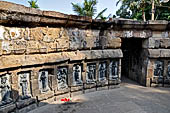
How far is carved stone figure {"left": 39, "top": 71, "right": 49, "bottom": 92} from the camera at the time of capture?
2.93 meters

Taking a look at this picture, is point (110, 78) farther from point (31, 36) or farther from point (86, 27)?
point (31, 36)

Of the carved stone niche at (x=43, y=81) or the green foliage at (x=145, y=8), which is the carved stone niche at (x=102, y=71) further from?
the green foliage at (x=145, y=8)

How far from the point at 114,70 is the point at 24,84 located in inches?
114

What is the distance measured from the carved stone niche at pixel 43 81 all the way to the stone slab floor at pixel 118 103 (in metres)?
0.43

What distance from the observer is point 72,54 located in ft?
10.9

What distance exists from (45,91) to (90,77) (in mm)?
1478

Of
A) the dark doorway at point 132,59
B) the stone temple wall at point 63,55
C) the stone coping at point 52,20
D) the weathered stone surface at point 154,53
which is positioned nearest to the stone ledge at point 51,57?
the stone temple wall at point 63,55

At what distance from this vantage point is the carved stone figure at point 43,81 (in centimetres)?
293

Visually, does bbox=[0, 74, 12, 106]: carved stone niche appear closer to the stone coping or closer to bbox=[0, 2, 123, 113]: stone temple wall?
bbox=[0, 2, 123, 113]: stone temple wall

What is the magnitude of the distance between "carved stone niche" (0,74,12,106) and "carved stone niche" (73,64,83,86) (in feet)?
5.48

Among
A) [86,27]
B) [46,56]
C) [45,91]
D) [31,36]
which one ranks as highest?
[86,27]

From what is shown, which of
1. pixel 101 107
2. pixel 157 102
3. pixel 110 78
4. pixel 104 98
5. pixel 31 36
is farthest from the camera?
pixel 110 78

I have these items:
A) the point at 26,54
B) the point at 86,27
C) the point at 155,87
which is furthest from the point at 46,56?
the point at 155,87

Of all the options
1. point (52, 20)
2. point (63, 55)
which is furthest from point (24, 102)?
point (52, 20)
